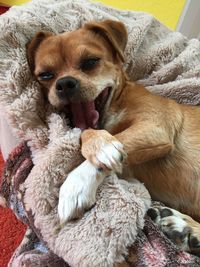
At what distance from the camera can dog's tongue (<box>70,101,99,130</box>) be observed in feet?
5.22

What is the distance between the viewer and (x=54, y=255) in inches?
52.6

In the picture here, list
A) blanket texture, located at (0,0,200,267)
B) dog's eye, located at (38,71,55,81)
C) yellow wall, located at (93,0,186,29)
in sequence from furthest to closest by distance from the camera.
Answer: yellow wall, located at (93,0,186,29) < dog's eye, located at (38,71,55,81) < blanket texture, located at (0,0,200,267)

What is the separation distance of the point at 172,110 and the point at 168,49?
593mm

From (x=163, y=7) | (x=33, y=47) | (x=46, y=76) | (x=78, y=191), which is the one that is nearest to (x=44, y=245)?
(x=78, y=191)

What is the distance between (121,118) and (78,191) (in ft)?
1.65

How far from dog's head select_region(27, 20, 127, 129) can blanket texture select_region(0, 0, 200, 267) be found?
7 centimetres

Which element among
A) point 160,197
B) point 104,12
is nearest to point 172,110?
point 160,197

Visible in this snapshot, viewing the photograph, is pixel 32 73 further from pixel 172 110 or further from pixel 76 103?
pixel 172 110

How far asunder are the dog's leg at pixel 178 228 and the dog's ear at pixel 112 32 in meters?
0.75

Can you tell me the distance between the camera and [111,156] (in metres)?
1.28

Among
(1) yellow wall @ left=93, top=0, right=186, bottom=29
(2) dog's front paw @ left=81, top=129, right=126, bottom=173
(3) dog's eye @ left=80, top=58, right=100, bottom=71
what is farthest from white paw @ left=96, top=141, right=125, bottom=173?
(1) yellow wall @ left=93, top=0, right=186, bottom=29

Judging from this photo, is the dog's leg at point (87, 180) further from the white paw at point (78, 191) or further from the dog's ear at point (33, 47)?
the dog's ear at point (33, 47)

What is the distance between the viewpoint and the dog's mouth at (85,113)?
5.22 ft

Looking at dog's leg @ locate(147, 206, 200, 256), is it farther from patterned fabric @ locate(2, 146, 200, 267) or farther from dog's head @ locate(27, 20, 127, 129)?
dog's head @ locate(27, 20, 127, 129)
